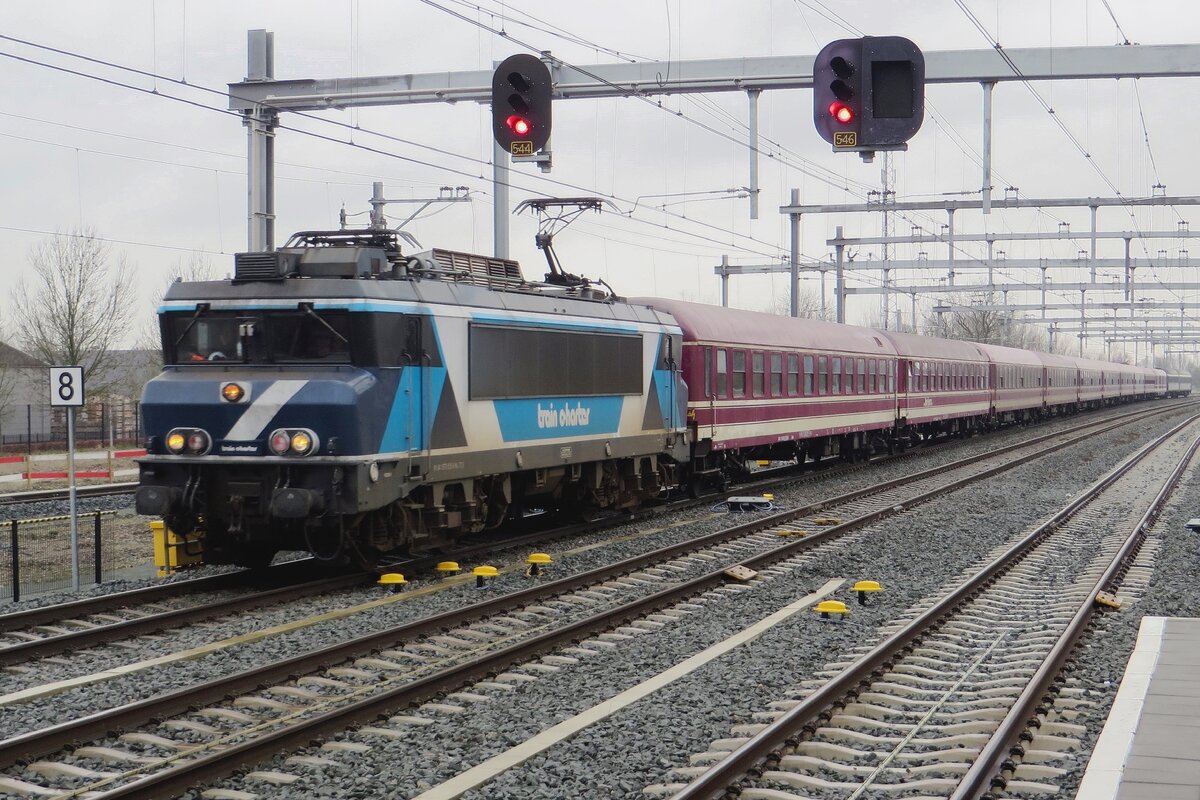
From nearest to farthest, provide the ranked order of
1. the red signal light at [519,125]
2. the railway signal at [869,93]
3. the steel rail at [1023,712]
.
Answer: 1. the steel rail at [1023,712]
2. the railway signal at [869,93]
3. the red signal light at [519,125]

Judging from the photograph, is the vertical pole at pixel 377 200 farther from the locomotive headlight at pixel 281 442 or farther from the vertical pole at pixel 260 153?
the locomotive headlight at pixel 281 442

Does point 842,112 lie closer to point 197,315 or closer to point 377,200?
point 197,315

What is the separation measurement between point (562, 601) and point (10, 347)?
40.7m

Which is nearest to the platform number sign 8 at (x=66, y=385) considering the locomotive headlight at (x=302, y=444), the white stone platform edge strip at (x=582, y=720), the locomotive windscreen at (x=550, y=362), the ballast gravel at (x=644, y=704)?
the locomotive headlight at (x=302, y=444)

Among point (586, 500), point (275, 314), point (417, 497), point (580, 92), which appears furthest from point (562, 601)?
point (580, 92)

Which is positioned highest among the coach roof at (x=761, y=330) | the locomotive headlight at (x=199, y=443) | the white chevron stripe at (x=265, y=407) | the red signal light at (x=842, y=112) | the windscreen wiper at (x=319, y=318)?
the red signal light at (x=842, y=112)

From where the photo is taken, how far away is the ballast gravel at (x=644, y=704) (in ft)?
21.6

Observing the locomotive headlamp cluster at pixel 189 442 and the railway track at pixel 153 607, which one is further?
the locomotive headlamp cluster at pixel 189 442

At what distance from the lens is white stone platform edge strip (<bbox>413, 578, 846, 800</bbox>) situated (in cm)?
646

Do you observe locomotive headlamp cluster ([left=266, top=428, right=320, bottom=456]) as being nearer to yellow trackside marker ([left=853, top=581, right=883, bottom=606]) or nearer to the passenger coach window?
yellow trackside marker ([left=853, top=581, right=883, bottom=606])

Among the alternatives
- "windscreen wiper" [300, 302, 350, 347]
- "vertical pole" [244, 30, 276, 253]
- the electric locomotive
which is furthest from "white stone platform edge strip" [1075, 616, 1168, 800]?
"vertical pole" [244, 30, 276, 253]

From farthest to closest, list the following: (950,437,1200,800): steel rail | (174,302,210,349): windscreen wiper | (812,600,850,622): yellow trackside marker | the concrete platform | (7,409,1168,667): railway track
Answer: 1. (174,302,210,349): windscreen wiper
2. (812,600,850,622): yellow trackside marker
3. (7,409,1168,667): railway track
4. (950,437,1200,800): steel rail
5. the concrete platform

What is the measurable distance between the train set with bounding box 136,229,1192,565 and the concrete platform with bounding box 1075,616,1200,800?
22.9 feet

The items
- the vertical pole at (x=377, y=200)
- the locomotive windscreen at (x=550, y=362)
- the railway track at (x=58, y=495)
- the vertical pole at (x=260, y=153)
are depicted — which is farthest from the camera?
the vertical pole at (x=377, y=200)
